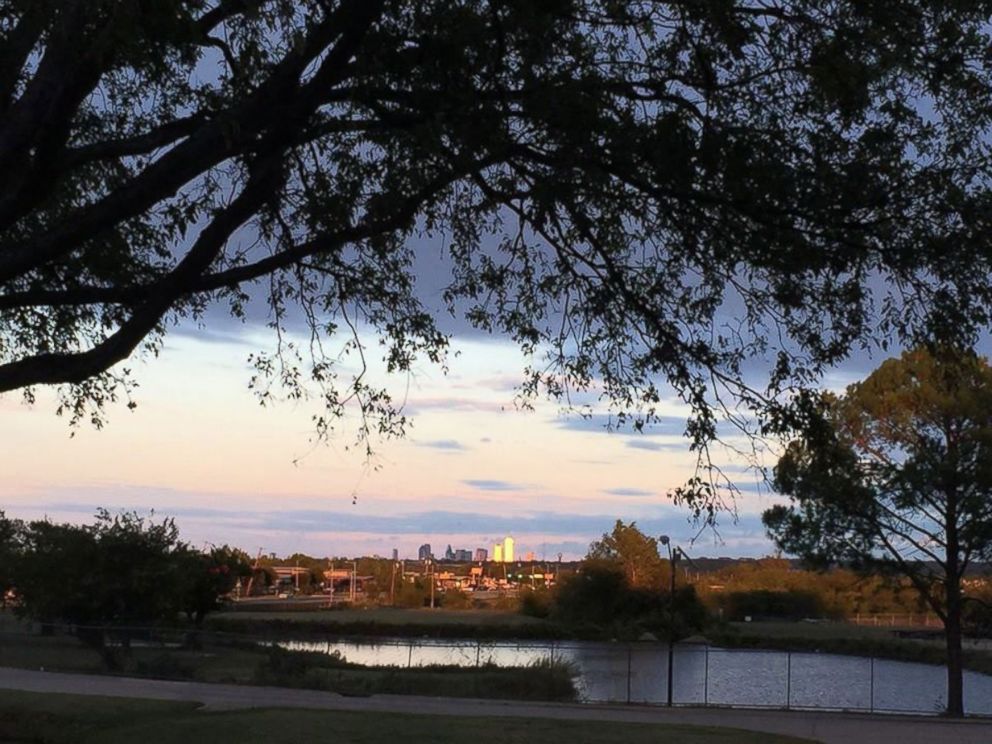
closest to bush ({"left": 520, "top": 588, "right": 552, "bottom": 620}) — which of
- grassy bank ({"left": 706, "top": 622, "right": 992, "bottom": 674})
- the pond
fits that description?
grassy bank ({"left": 706, "top": 622, "right": 992, "bottom": 674})

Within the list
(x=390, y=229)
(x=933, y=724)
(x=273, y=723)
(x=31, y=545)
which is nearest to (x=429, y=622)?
(x=31, y=545)

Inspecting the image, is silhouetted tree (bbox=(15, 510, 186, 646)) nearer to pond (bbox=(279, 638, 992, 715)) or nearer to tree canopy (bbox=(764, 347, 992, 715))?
pond (bbox=(279, 638, 992, 715))

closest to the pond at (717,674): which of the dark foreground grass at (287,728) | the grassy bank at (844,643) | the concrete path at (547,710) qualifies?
the grassy bank at (844,643)

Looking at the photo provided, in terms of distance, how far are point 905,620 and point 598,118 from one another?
7278cm

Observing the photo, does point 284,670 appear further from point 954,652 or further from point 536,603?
point 536,603

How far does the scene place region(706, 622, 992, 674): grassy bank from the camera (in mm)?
55312

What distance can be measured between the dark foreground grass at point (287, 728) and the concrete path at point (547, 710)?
94.3 inches

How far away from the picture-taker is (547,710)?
93.8 feet

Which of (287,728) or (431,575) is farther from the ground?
(431,575)

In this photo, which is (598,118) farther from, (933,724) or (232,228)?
(933,724)

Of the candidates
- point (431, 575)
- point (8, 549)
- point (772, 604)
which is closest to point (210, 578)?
point (8, 549)

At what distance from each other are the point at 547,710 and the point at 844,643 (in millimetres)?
31272

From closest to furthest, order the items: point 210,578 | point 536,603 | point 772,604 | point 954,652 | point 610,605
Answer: point 954,652, point 210,578, point 610,605, point 536,603, point 772,604

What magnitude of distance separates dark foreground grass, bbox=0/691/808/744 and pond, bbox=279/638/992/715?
1205 cm
